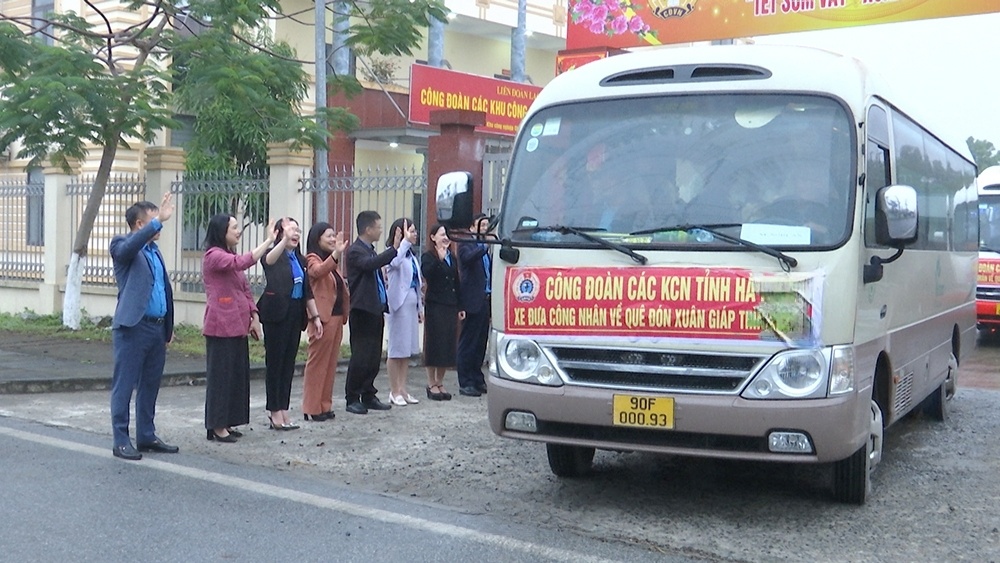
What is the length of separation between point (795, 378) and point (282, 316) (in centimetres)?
438

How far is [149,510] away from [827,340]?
12.4 feet

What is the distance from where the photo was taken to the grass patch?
47.7ft

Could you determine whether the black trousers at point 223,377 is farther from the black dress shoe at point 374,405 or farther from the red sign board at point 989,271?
the red sign board at point 989,271

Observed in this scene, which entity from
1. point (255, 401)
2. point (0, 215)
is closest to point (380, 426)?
point (255, 401)

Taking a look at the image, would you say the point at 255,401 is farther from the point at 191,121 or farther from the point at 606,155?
the point at 191,121

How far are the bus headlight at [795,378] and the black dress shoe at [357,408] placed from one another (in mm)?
4854

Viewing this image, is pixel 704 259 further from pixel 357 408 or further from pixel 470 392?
pixel 470 392

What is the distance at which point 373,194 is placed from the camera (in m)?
14.6

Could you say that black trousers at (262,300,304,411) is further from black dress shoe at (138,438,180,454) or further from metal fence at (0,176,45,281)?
metal fence at (0,176,45,281)

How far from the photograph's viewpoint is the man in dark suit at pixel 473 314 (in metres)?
11.5

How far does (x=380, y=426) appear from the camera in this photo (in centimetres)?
970

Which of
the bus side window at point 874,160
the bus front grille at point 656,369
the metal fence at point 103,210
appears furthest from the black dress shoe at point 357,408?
the metal fence at point 103,210

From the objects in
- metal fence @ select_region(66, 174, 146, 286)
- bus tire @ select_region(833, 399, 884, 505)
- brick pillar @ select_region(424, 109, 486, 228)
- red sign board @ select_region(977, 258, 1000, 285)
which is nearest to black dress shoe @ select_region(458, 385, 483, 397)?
brick pillar @ select_region(424, 109, 486, 228)

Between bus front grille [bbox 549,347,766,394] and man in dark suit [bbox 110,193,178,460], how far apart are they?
3093mm
